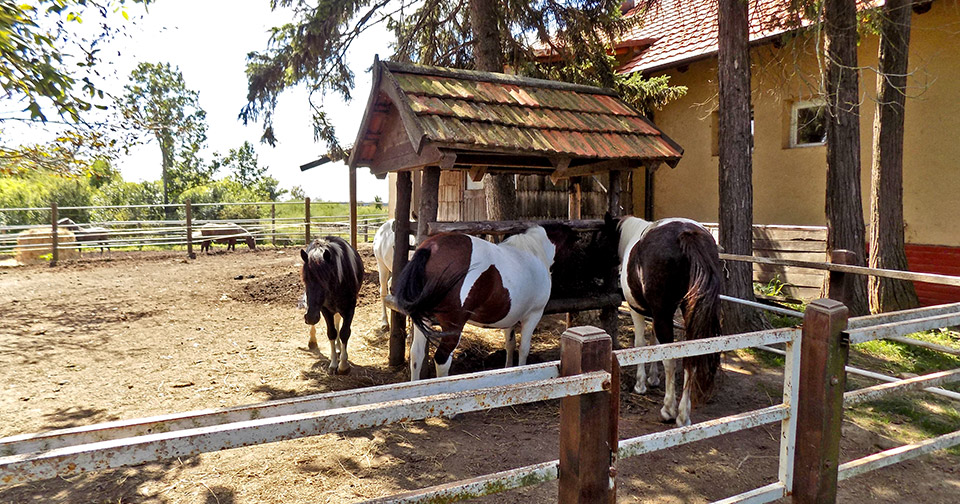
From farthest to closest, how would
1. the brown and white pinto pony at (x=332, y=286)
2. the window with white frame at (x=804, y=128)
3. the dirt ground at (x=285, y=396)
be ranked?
the window with white frame at (x=804, y=128) < the brown and white pinto pony at (x=332, y=286) < the dirt ground at (x=285, y=396)

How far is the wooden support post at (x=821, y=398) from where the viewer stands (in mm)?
1972

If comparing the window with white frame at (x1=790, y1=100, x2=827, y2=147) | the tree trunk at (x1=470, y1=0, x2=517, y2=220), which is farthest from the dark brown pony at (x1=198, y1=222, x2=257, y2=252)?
the window with white frame at (x1=790, y1=100, x2=827, y2=147)

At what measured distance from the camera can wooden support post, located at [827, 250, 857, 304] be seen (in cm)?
374

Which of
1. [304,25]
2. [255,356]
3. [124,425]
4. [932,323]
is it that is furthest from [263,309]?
[932,323]

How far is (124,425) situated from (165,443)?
177mm

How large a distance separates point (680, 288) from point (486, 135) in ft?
6.36

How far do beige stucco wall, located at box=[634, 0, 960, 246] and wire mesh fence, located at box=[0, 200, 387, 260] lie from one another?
11.6 metres

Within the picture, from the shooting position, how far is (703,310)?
3414mm

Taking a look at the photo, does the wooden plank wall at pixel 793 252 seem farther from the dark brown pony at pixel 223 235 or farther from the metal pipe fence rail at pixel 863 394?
the dark brown pony at pixel 223 235

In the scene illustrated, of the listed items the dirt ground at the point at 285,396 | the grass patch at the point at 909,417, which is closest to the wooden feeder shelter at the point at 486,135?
the dirt ground at the point at 285,396

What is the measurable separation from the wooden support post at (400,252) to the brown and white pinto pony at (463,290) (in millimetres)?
1204

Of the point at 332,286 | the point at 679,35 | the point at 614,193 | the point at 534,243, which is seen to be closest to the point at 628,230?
the point at 614,193

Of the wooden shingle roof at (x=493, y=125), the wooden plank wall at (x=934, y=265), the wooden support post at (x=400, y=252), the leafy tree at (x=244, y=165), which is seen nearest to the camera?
the wooden shingle roof at (x=493, y=125)

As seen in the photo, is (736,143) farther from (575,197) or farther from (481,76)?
(481,76)
